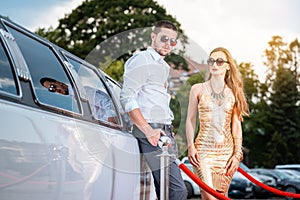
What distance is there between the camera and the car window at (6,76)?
2.32m

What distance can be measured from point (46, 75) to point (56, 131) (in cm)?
37

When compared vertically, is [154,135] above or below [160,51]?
below

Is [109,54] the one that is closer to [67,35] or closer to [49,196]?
[49,196]

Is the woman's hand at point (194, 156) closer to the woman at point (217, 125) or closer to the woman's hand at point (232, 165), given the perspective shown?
the woman at point (217, 125)

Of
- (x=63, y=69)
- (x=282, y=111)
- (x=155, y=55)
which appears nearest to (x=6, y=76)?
(x=63, y=69)

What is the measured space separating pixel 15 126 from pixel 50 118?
1.12ft

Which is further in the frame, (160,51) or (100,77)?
(100,77)

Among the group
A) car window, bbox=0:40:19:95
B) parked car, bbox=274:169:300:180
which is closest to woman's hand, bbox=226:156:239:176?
car window, bbox=0:40:19:95

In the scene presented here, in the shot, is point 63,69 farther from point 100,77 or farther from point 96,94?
point 100,77

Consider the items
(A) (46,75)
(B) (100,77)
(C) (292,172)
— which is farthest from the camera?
(C) (292,172)

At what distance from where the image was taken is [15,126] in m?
2.20

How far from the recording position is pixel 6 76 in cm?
238

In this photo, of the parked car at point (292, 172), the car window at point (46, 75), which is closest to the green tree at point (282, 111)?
the parked car at point (292, 172)

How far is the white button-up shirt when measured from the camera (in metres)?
3.41
